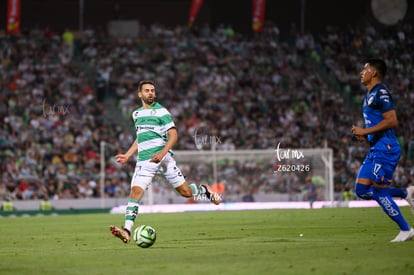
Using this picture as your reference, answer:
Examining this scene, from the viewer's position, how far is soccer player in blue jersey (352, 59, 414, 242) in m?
13.7

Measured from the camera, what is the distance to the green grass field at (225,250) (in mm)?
10766

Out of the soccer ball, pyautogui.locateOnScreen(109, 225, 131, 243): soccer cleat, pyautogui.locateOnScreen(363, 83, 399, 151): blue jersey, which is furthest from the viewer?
pyautogui.locateOnScreen(109, 225, 131, 243): soccer cleat

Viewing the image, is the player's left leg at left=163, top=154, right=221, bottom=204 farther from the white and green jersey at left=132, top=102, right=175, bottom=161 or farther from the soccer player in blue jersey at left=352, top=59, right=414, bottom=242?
the soccer player in blue jersey at left=352, top=59, right=414, bottom=242

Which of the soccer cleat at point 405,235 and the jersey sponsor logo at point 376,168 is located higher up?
the jersey sponsor logo at point 376,168

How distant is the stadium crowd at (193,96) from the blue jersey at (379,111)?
70.7 ft

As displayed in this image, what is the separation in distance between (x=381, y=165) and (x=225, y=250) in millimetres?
2788

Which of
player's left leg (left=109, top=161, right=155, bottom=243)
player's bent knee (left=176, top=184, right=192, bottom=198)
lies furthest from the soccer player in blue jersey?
player's bent knee (left=176, top=184, right=192, bottom=198)

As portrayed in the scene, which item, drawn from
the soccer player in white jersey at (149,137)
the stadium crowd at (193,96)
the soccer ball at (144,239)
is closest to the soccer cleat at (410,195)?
the soccer player in white jersey at (149,137)

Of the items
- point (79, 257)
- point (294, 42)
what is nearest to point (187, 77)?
point (294, 42)

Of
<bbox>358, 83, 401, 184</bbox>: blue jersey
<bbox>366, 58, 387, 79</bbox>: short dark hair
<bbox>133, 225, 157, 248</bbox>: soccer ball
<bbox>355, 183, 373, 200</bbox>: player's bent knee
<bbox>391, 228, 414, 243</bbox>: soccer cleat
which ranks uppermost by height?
<bbox>366, 58, 387, 79</bbox>: short dark hair

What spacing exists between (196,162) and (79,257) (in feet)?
79.3

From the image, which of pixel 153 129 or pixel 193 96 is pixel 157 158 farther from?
pixel 193 96

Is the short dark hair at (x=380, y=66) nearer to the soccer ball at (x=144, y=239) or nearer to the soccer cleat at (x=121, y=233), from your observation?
the soccer ball at (x=144, y=239)

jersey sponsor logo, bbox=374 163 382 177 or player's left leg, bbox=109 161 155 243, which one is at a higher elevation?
jersey sponsor logo, bbox=374 163 382 177
